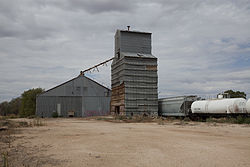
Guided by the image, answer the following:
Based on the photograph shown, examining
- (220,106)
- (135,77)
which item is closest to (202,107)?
(220,106)

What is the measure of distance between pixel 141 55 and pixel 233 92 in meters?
25.5

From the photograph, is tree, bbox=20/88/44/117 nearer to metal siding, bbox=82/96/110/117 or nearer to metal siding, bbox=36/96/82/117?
metal siding, bbox=36/96/82/117

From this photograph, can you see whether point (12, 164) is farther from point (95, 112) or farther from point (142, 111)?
point (95, 112)

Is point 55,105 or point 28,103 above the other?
point 28,103

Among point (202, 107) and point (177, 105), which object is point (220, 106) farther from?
point (177, 105)

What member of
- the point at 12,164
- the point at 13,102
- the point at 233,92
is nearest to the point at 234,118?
the point at 12,164

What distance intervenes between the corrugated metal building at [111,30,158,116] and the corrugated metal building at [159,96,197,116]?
4.52 ft

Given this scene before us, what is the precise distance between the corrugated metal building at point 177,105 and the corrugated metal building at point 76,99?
1888cm

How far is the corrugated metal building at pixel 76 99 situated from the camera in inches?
1950

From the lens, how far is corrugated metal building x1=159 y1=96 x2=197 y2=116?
31609mm

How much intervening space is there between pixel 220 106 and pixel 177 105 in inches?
290

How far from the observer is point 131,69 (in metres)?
36.1

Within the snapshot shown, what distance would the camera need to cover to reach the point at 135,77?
36.2 metres

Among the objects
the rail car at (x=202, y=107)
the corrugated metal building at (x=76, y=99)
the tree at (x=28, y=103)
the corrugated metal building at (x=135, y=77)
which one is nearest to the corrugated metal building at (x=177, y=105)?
the rail car at (x=202, y=107)
